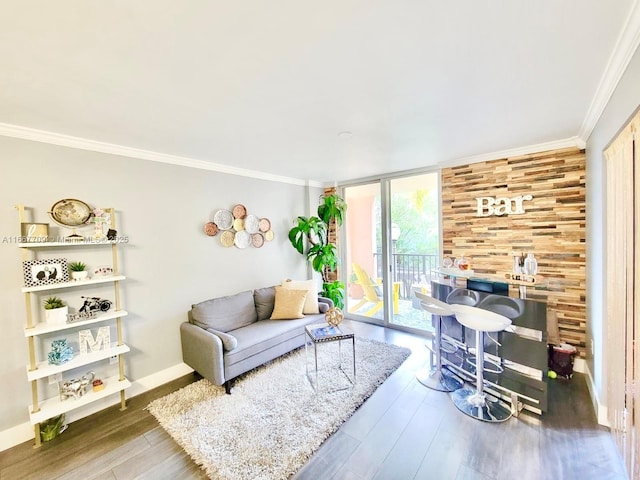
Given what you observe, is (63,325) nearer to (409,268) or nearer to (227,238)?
(227,238)

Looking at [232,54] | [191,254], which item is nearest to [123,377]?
[191,254]

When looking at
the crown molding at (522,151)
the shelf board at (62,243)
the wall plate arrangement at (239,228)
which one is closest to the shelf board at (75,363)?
the shelf board at (62,243)

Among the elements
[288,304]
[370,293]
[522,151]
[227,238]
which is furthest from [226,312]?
[522,151]

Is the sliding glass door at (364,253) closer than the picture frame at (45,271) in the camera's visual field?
No

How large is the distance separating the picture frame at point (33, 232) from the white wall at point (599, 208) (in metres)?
3.99

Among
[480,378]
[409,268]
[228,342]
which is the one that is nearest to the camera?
[480,378]

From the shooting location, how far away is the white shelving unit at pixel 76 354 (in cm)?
208

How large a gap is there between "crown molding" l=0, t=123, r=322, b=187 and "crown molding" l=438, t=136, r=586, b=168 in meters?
2.77

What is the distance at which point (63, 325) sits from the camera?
220 cm

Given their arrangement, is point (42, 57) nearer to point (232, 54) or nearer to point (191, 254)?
point (232, 54)

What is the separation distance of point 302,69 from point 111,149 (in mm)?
2231

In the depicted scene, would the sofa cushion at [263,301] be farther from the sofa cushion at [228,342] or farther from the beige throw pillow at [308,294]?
the sofa cushion at [228,342]

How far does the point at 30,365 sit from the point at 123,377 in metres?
0.68

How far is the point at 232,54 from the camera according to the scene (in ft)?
4.56
